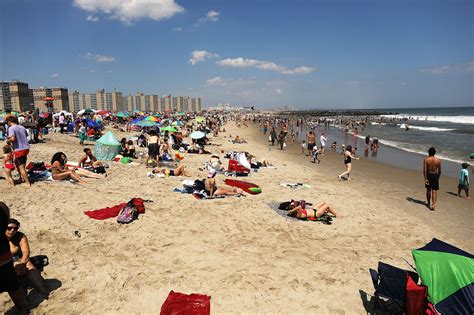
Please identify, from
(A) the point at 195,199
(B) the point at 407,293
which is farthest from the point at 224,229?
(B) the point at 407,293

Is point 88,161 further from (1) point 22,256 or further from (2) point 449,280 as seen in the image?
(2) point 449,280

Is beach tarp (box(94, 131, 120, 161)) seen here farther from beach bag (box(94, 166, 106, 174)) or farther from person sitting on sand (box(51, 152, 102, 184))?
person sitting on sand (box(51, 152, 102, 184))

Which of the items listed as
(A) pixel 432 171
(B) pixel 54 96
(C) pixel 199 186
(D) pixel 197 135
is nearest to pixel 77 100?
(B) pixel 54 96

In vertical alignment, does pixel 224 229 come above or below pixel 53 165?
below

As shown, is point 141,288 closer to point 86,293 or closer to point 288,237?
point 86,293

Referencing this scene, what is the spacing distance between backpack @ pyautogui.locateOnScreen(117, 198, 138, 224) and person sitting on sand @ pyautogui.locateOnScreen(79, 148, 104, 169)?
3878 mm

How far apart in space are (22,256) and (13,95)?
213 ft

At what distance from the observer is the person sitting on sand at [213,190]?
7953 mm

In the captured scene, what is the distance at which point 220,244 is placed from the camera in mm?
5434

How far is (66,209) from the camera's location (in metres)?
6.41

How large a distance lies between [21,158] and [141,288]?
207 inches

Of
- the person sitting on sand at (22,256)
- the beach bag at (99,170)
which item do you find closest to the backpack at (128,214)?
the person sitting on sand at (22,256)

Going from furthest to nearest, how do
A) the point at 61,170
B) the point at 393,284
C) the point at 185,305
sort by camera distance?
the point at 61,170 < the point at 185,305 < the point at 393,284

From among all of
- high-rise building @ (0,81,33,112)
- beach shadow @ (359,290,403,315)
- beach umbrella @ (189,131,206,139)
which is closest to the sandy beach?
beach shadow @ (359,290,403,315)
